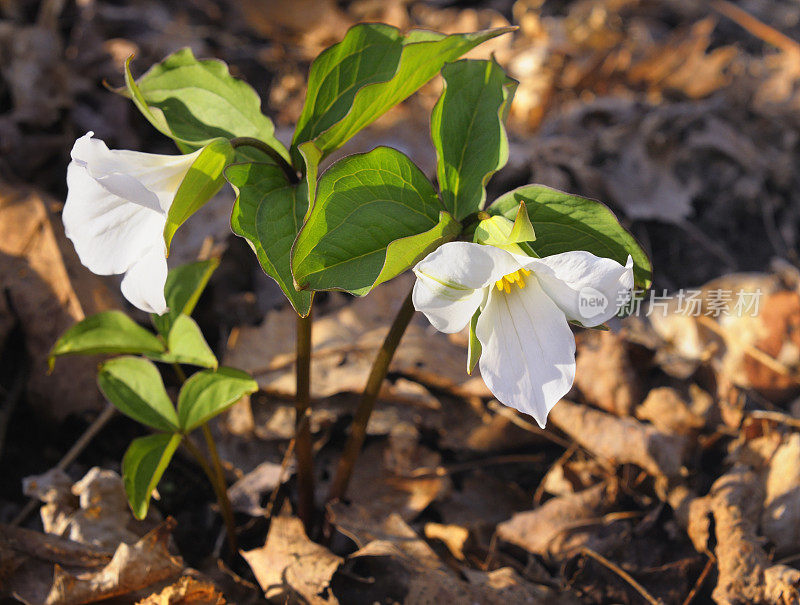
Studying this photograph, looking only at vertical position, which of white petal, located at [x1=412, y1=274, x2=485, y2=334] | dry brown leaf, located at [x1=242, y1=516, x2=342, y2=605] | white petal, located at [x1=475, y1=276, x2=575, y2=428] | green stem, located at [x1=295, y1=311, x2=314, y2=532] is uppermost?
white petal, located at [x1=412, y1=274, x2=485, y2=334]

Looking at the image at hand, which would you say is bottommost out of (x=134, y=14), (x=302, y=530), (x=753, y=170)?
(x=302, y=530)

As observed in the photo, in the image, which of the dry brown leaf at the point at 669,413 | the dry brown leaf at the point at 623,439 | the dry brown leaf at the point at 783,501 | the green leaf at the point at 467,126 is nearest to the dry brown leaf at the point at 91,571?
the green leaf at the point at 467,126

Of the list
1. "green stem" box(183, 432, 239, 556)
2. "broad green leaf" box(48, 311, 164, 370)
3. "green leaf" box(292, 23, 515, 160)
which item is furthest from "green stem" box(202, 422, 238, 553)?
"green leaf" box(292, 23, 515, 160)

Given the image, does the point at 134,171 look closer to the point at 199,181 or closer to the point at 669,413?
the point at 199,181

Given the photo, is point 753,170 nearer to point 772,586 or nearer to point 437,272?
point 772,586

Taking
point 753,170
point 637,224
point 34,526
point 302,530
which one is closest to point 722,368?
point 637,224

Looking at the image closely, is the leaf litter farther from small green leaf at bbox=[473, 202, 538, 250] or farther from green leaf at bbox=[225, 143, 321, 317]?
small green leaf at bbox=[473, 202, 538, 250]

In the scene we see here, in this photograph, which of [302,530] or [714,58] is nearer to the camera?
[302,530]

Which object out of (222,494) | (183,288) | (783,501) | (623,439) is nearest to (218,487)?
(222,494)
